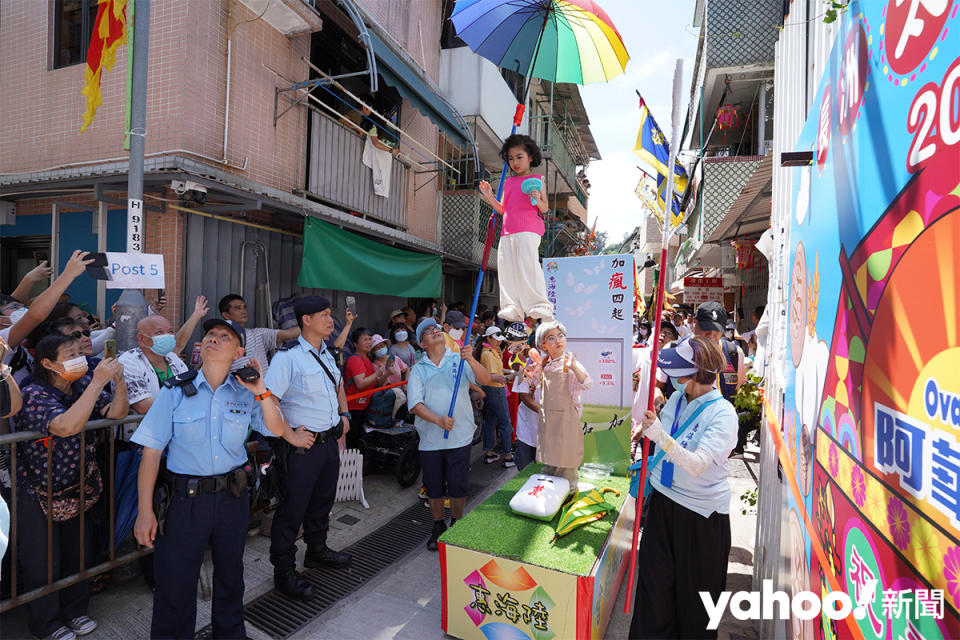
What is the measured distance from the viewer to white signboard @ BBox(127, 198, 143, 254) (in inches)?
171

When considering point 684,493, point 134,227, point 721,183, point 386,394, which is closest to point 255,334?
point 386,394

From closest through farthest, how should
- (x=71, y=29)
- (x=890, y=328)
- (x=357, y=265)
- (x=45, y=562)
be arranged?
(x=890, y=328)
(x=45, y=562)
(x=71, y=29)
(x=357, y=265)

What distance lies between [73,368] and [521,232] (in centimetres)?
340

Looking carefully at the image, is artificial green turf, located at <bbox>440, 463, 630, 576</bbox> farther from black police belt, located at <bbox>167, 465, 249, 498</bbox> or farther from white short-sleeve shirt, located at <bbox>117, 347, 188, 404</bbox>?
white short-sleeve shirt, located at <bbox>117, 347, 188, 404</bbox>

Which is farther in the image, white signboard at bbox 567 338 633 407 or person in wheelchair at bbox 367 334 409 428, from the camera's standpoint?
person in wheelchair at bbox 367 334 409 428

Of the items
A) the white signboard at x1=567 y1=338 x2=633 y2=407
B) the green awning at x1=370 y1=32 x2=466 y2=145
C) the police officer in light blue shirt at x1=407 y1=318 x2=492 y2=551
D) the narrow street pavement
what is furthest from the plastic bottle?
the green awning at x1=370 y1=32 x2=466 y2=145

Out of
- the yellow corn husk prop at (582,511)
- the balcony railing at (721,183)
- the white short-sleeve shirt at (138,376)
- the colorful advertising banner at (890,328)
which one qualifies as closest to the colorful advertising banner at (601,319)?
the yellow corn husk prop at (582,511)

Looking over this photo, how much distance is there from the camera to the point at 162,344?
4047 millimetres

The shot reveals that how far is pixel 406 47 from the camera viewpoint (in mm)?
10609

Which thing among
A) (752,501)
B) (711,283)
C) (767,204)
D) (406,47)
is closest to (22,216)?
(406,47)

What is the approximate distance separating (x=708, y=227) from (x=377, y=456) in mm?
8448

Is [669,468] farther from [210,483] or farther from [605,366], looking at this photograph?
[210,483]

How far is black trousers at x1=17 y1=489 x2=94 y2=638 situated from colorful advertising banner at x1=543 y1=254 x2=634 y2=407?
4319mm

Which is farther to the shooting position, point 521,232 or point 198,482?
point 521,232
